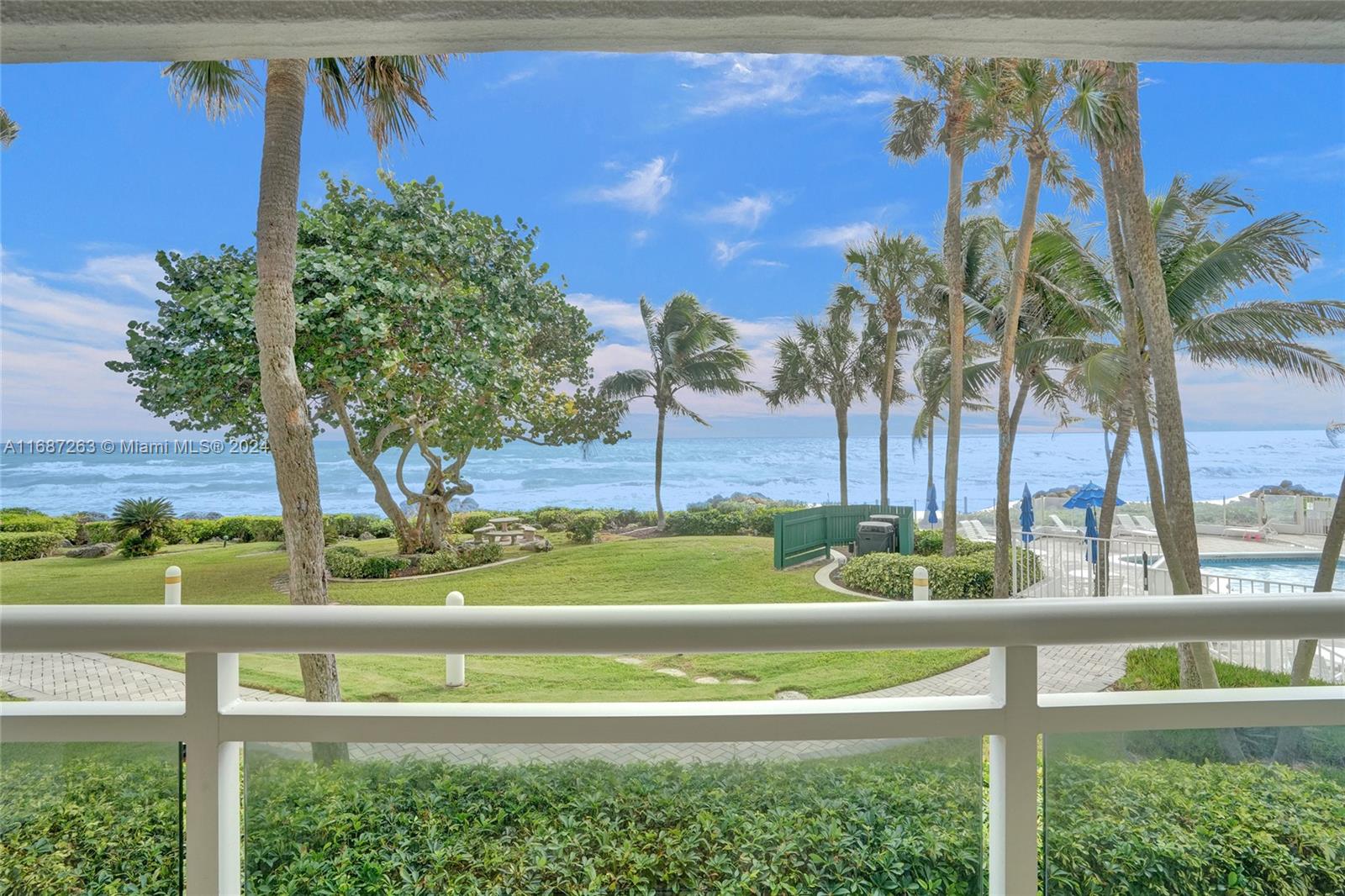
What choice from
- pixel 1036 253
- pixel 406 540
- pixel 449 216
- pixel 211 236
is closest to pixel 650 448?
pixel 406 540

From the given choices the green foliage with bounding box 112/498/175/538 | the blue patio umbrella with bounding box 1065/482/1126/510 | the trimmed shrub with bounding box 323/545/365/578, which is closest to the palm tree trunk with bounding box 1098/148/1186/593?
the blue patio umbrella with bounding box 1065/482/1126/510

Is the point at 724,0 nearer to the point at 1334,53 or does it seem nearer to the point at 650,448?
the point at 1334,53

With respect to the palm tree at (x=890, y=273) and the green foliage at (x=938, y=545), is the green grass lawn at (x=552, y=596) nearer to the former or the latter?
the green foliage at (x=938, y=545)

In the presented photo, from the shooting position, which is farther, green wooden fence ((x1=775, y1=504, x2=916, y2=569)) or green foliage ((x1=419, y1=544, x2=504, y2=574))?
green foliage ((x1=419, y1=544, x2=504, y2=574))

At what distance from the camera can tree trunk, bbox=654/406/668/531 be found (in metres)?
12.8

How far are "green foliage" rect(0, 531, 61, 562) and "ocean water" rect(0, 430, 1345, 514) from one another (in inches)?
26.8

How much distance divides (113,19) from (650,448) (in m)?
12.9

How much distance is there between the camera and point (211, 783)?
689 mm

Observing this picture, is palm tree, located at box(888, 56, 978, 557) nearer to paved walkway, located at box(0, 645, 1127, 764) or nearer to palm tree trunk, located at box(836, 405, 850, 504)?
paved walkway, located at box(0, 645, 1127, 764)

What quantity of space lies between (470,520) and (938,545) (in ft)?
24.9

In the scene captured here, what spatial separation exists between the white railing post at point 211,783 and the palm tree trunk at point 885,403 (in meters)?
10.9

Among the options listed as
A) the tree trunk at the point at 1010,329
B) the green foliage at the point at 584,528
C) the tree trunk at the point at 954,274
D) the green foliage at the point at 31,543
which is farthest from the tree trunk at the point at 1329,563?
the green foliage at the point at 31,543

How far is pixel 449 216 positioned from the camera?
7.86 meters

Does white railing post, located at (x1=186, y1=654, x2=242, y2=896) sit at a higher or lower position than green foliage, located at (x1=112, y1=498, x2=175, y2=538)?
higher
